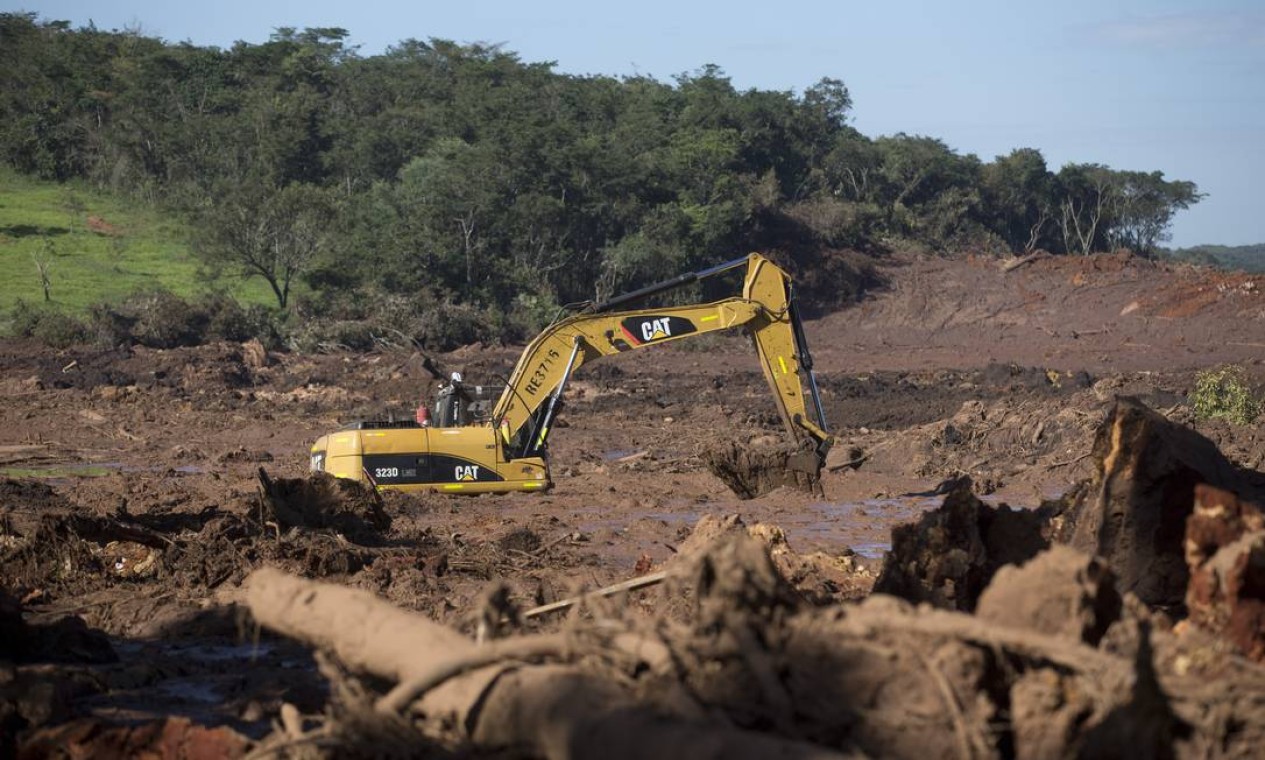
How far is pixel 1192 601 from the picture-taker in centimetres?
574

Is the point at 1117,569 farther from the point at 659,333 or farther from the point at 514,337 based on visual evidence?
the point at 514,337

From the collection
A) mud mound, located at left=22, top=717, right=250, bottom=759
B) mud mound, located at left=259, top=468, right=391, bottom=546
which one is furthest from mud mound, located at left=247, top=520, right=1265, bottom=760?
mud mound, located at left=259, top=468, right=391, bottom=546

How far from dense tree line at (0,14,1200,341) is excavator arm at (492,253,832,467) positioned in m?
21.5

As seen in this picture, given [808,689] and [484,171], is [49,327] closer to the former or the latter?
[484,171]

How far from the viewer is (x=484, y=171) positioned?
42438 mm

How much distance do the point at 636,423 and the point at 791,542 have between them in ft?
43.2

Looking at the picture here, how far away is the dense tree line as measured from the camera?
134ft

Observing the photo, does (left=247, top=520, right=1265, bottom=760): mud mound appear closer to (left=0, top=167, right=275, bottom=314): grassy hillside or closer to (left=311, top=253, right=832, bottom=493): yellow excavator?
(left=311, top=253, right=832, bottom=493): yellow excavator

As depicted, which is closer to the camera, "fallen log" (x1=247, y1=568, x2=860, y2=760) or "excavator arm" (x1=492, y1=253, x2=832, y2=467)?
"fallen log" (x1=247, y1=568, x2=860, y2=760)

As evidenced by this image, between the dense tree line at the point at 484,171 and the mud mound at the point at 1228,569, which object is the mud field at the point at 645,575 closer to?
the mud mound at the point at 1228,569

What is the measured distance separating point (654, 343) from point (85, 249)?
94.3 ft

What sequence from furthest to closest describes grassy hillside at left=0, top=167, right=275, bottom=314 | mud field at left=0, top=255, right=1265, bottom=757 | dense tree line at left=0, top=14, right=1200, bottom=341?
1. dense tree line at left=0, top=14, right=1200, bottom=341
2. grassy hillside at left=0, top=167, right=275, bottom=314
3. mud field at left=0, top=255, right=1265, bottom=757

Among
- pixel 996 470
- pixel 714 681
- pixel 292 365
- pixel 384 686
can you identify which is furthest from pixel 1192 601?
pixel 292 365

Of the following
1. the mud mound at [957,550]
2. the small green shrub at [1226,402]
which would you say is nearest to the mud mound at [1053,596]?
the mud mound at [957,550]
